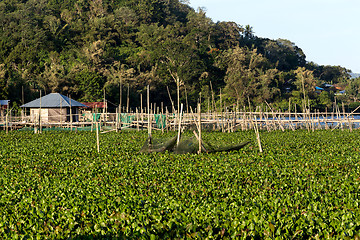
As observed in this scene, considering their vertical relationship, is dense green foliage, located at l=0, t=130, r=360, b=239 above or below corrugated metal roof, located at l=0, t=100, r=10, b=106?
below

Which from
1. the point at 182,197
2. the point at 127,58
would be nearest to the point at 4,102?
the point at 127,58

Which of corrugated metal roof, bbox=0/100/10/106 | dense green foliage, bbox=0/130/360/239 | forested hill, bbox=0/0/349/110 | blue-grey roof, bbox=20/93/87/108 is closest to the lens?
dense green foliage, bbox=0/130/360/239

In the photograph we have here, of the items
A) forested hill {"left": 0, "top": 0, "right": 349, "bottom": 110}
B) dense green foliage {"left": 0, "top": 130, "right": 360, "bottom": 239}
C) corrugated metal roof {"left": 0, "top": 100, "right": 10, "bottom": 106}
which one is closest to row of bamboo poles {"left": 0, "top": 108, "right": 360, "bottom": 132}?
corrugated metal roof {"left": 0, "top": 100, "right": 10, "bottom": 106}

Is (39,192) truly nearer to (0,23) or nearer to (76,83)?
(76,83)

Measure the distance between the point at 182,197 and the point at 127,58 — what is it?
57777 millimetres

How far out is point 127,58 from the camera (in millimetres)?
64562

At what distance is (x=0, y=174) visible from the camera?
449 inches

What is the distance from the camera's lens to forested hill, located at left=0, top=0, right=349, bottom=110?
A: 51531 mm

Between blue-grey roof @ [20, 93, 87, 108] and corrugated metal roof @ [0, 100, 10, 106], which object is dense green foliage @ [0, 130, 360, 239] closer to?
blue-grey roof @ [20, 93, 87, 108]

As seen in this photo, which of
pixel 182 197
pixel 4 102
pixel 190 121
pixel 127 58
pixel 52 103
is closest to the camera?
pixel 182 197

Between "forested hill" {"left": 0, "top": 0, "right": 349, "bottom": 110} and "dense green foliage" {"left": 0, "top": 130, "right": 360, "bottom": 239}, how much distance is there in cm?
3537

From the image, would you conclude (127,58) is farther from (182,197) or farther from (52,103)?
(182,197)

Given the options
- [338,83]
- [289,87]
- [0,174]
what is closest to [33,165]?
[0,174]

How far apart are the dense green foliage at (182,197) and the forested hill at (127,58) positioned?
35.4 m
